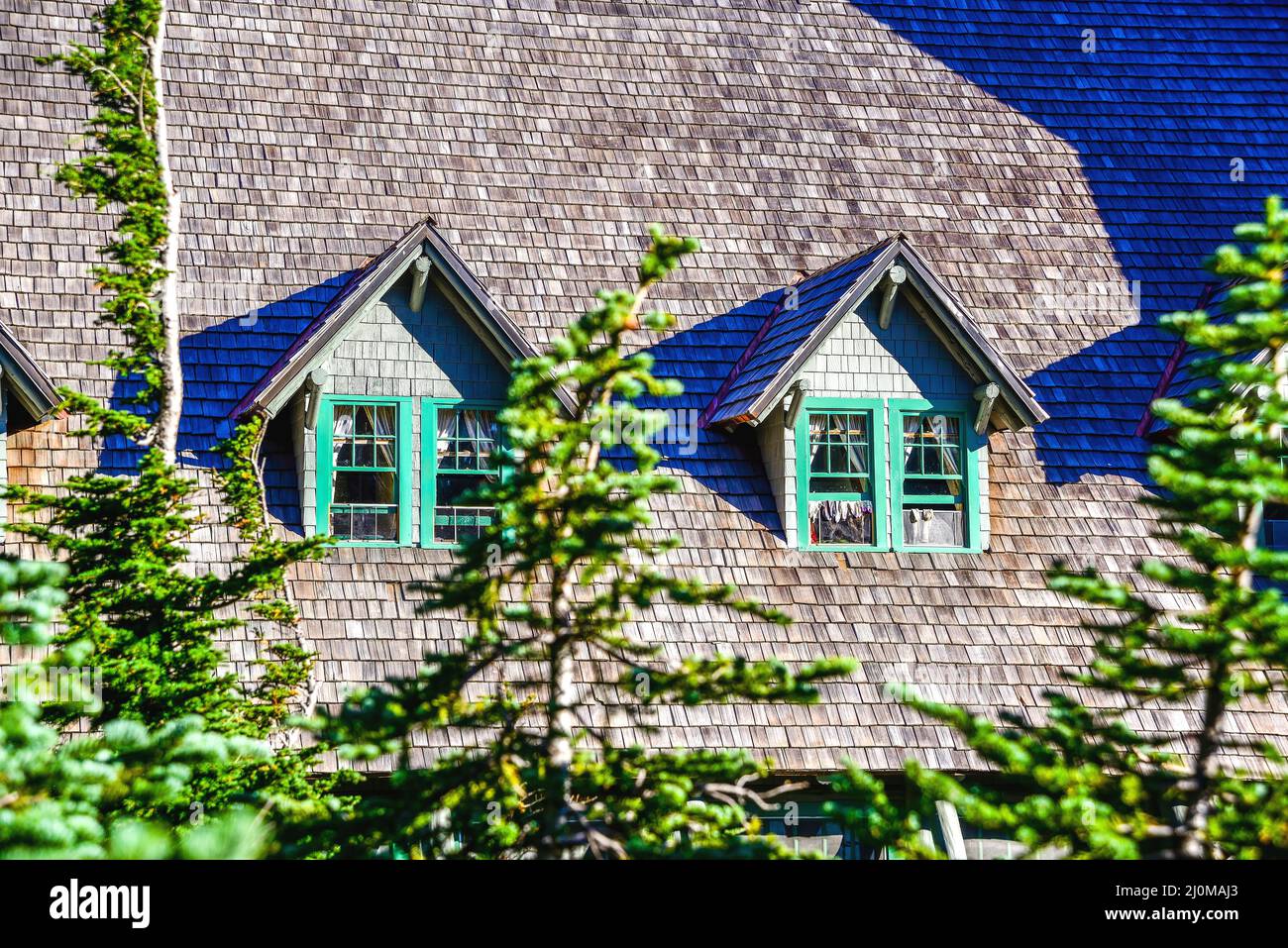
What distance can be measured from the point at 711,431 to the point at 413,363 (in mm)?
2675

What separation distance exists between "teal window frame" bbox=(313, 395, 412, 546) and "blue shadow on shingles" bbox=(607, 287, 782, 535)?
2.17m

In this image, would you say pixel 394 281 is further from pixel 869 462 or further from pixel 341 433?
pixel 869 462

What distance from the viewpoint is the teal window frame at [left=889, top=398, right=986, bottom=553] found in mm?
12453

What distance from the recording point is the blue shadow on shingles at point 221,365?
38.4ft

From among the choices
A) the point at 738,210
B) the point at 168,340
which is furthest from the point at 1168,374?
the point at 168,340

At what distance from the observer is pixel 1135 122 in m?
15.8

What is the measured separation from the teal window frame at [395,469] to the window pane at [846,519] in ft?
11.4

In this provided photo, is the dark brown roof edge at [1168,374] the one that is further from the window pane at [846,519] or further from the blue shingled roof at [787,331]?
the blue shingled roof at [787,331]

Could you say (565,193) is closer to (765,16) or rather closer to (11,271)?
(765,16)

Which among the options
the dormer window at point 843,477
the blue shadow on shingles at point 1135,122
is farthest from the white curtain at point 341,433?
the blue shadow on shingles at point 1135,122

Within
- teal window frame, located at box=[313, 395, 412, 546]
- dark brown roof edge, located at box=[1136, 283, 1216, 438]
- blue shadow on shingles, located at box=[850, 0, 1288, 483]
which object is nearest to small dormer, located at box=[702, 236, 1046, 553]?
blue shadow on shingles, located at box=[850, 0, 1288, 483]

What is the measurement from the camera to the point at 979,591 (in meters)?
12.4

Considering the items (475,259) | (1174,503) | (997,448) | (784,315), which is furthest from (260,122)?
(1174,503)
